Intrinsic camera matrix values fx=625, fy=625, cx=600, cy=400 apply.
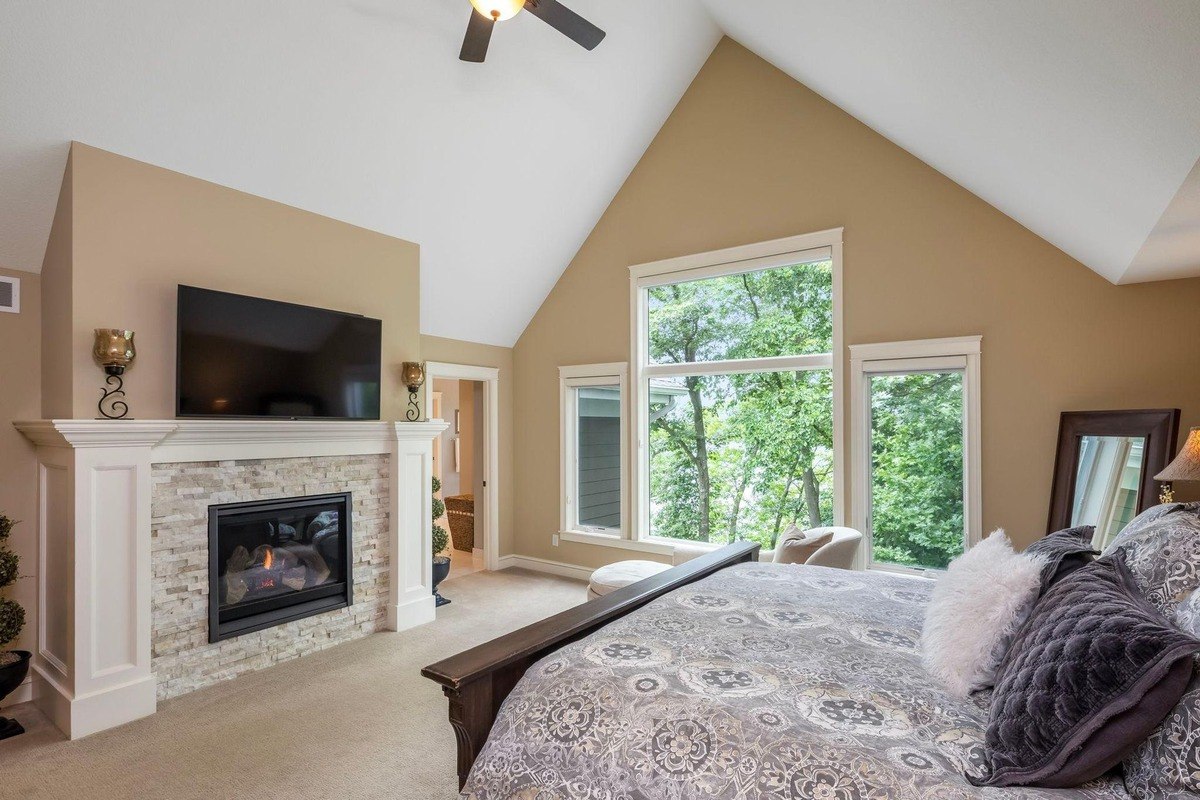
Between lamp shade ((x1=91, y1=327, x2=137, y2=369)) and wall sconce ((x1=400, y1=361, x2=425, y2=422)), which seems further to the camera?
wall sconce ((x1=400, y1=361, x2=425, y2=422))

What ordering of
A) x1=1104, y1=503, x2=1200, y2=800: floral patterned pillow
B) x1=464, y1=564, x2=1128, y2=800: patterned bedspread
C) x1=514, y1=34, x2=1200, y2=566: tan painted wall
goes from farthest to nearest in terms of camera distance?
x1=514, y1=34, x2=1200, y2=566: tan painted wall, x1=464, y1=564, x2=1128, y2=800: patterned bedspread, x1=1104, y1=503, x2=1200, y2=800: floral patterned pillow

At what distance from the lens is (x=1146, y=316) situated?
11.3 ft

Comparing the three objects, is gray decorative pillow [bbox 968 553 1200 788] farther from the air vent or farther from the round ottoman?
the air vent

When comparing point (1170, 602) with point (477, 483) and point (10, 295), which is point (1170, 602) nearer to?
point (10, 295)

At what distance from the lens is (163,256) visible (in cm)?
336

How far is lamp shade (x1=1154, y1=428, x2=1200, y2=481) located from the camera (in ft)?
8.22

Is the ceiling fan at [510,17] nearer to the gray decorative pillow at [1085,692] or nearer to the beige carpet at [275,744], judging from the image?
the gray decorative pillow at [1085,692]

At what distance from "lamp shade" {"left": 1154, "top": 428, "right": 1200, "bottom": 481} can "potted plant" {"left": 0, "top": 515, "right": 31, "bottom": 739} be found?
5.19m

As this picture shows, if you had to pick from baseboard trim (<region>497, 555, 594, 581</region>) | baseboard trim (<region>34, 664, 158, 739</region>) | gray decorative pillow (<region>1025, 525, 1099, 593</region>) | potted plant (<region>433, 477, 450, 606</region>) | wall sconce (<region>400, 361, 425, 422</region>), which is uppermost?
wall sconce (<region>400, 361, 425, 422</region>)

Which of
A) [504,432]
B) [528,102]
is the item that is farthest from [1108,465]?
[504,432]

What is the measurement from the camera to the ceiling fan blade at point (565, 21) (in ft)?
9.32

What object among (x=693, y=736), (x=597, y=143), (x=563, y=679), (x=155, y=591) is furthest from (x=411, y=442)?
(x=693, y=736)

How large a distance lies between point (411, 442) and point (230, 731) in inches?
79.7

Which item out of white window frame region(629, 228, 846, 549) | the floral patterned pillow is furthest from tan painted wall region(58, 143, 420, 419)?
the floral patterned pillow
